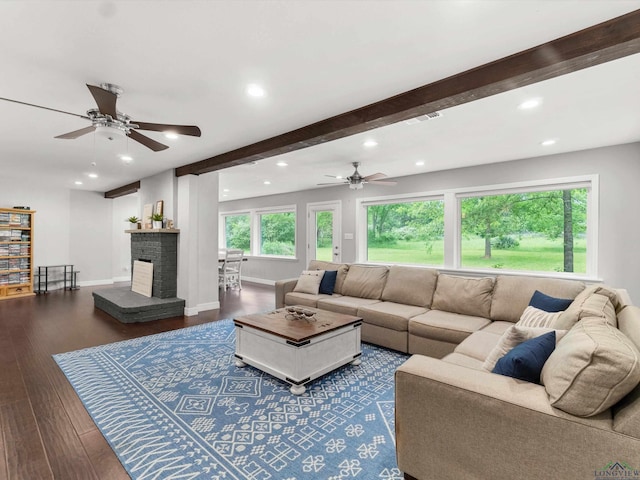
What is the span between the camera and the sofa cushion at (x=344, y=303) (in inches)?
153

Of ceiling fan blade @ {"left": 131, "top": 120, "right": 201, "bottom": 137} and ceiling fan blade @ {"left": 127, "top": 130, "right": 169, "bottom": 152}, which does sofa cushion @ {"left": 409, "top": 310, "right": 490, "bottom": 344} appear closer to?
ceiling fan blade @ {"left": 131, "top": 120, "right": 201, "bottom": 137}

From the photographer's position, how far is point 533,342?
64.6 inches

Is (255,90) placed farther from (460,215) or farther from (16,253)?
(16,253)

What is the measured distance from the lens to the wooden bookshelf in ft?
21.0

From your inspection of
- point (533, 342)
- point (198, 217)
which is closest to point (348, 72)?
point (533, 342)

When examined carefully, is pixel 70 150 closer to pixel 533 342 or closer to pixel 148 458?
pixel 148 458

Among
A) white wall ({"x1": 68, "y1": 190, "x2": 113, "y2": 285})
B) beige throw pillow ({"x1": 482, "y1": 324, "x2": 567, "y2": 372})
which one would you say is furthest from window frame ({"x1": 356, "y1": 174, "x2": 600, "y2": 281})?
white wall ({"x1": 68, "y1": 190, "x2": 113, "y2": 285})

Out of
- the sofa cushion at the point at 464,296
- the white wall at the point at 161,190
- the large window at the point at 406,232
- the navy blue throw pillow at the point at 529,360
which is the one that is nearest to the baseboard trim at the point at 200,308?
the white wall at the point at 161,190

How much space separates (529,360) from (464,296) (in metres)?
2.10

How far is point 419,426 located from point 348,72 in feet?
7.56

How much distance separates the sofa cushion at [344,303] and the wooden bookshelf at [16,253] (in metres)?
6.86

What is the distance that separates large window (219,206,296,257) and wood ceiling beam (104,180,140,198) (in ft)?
10.3

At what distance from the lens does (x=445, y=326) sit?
10.1ft

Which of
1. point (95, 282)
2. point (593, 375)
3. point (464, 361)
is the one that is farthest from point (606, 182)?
point (95, 282)
